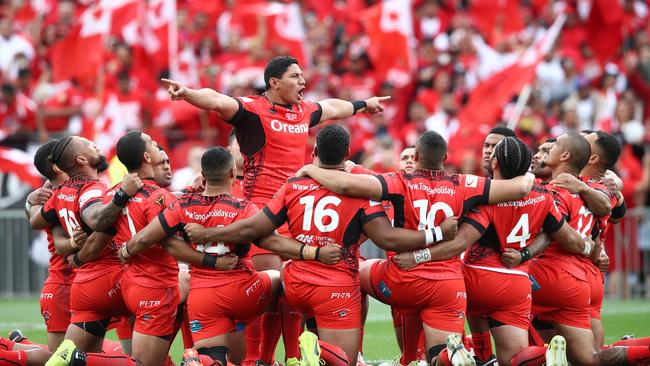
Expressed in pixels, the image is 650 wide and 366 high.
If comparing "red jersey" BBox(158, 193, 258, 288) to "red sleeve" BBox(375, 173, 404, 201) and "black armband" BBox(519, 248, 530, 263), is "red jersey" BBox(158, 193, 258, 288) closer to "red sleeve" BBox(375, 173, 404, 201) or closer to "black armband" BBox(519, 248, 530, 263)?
"red sleeve" BBox(375, 173, 404, 201)

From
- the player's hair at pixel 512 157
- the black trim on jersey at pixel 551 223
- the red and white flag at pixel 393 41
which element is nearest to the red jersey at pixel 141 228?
the player's hair at pixel 512 157

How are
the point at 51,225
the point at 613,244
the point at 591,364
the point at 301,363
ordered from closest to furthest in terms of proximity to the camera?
the point at 301,363 < the point at 591,364 < the point at 51,225 < the point at 613,244

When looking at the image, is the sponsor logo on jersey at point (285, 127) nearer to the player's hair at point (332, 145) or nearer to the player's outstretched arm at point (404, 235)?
the player's hair at point (332, 145)

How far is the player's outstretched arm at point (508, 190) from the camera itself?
9.65 m

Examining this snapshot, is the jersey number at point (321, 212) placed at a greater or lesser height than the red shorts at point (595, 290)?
greater

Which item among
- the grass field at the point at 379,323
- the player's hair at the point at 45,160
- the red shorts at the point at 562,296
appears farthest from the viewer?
the grass field at the point at 379,323

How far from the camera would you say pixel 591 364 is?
9.82 m

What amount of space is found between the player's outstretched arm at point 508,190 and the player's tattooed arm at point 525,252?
1.55 feet

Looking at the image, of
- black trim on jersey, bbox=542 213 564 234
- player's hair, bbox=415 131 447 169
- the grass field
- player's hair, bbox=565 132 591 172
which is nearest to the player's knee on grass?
player's hair, bbox=415 131 447 169

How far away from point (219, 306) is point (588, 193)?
3391 millimetres

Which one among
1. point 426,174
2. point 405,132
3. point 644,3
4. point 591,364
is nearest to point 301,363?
point 426,174

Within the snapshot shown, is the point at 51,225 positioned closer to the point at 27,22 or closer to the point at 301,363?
the point at 301,363

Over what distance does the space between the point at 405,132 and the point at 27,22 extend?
860 cm

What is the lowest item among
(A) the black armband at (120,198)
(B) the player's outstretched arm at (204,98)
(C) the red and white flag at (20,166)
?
(C) the red and white flag at (20,166)
